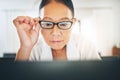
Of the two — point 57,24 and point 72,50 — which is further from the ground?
point 57,24

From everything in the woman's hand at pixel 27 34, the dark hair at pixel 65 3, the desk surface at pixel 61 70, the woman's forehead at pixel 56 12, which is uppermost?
the dark hair at pixel 65 3

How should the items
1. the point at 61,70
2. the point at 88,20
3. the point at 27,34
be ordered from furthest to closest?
the point at 88,20
the point at 27,34
the point at 61,70

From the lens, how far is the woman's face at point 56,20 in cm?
185

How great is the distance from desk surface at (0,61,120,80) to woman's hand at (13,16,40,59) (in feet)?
2.90

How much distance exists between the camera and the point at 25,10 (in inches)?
80.6

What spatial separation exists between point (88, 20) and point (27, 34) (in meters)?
0.72

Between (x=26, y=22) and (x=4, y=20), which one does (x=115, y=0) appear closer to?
(x=26, y=22)

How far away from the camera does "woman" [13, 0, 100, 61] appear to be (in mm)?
1854

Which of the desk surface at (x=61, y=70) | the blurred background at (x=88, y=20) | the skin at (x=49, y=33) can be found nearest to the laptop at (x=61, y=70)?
the desk surface at (x=61, y=70)

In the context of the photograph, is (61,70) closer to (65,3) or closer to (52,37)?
(52,37)

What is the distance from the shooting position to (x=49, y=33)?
1879 mm

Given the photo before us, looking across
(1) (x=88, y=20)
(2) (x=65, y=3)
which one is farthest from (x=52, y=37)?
(1) (x=88, y=20)

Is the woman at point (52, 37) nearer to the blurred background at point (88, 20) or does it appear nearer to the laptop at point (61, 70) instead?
the blurred background at point (88, 20)

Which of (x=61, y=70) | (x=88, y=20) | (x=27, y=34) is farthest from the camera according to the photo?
(x=88, y=20)
